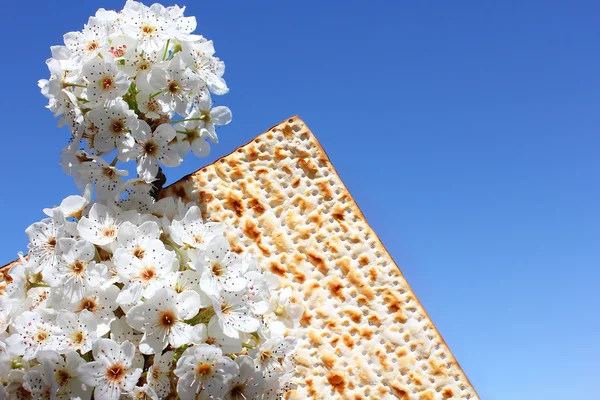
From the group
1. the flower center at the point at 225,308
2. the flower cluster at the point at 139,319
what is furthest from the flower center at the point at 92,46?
the flower center at the point at 225,308

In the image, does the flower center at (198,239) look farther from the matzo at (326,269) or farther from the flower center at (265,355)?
the matzo at (326,269)

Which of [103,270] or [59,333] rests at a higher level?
[103,270]

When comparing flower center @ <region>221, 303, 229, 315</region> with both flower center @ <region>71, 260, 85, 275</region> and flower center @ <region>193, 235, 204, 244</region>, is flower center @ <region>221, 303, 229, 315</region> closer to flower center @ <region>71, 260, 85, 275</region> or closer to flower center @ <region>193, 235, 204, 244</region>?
flower center @ <region>193, 235, 204, 244</region>

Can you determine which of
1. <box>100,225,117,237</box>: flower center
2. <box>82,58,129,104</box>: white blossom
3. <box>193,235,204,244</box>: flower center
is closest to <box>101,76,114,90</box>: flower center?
<box>82,58,129,104</box>: white blossom

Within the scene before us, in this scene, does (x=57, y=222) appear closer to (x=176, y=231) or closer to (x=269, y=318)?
(x=176, y=231)

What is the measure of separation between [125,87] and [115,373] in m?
1.01

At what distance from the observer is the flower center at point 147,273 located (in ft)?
7.32

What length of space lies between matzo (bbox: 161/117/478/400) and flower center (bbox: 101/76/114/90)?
26.4 inches

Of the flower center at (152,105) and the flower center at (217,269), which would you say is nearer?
the flower center at (217,269)

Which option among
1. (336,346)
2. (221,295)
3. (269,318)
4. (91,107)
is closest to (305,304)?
(336,346)

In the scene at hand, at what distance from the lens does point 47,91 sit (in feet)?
8.48

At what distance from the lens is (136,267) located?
224cm

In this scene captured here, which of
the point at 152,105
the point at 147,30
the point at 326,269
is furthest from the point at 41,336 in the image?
the point at 326,269

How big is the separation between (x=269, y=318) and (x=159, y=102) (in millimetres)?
917
